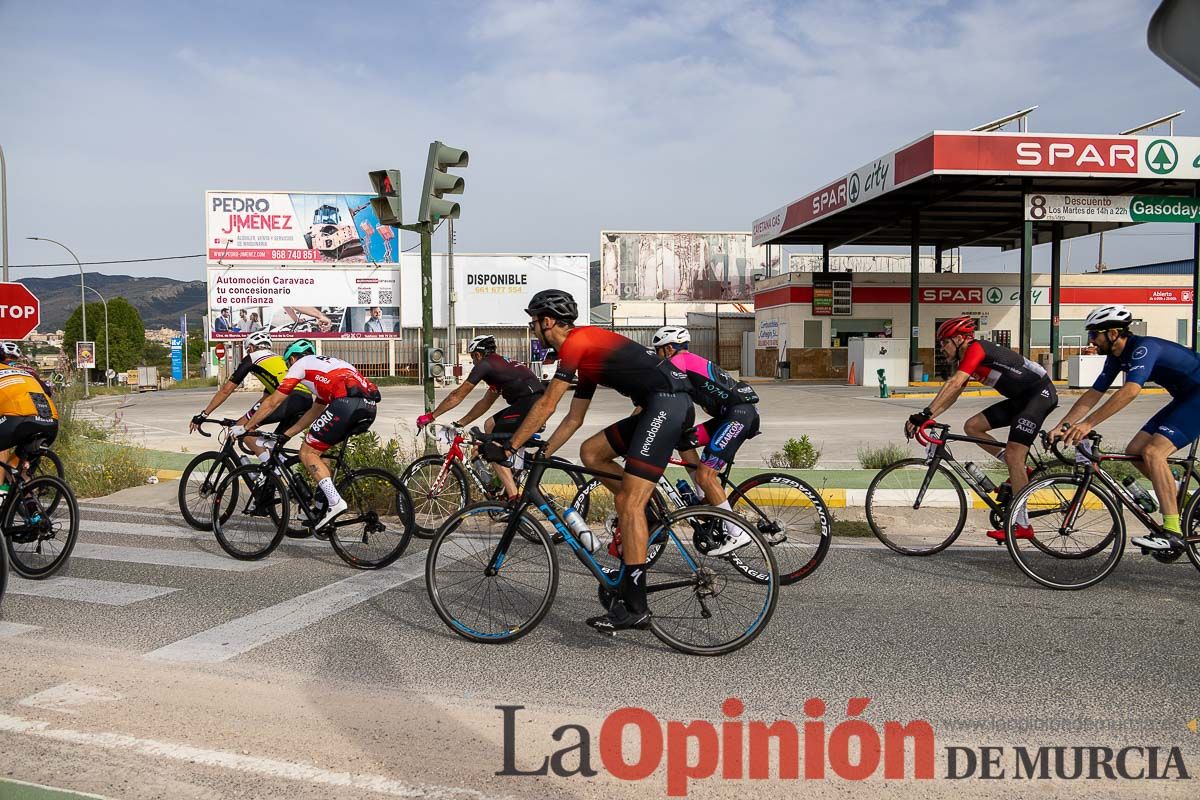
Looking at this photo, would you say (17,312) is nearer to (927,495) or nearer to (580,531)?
(580,531)

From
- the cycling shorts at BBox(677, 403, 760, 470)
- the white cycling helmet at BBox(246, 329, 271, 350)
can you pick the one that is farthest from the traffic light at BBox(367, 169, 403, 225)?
the cycling shorts at BBox(677, 403, 760, 470)

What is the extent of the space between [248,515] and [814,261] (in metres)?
77.5

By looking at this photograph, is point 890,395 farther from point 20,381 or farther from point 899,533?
point 20,381

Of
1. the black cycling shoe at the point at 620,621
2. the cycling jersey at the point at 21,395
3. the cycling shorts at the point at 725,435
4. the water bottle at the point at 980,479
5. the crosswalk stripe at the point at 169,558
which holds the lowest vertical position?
the crosswalk stripe at the point at 169,558

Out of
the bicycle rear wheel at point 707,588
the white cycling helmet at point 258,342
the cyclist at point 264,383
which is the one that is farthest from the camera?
the white cycling helmet at point 258,342

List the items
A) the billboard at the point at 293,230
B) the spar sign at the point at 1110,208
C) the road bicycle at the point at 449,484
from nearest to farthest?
1. the road bicycle at the point at 449,484
2. the spar sign at the point at 1110,208
3. the billboard at the point at 293,230

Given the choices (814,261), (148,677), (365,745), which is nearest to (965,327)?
(365,745)

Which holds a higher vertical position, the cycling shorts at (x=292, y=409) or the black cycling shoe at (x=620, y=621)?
the cycling shorts at (x=292, y=409)

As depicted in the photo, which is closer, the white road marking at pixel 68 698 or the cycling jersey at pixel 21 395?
the white road marking at pixel 68 698

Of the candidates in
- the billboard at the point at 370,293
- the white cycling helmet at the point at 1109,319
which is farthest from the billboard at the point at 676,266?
the white cycling helmet at the point at 1109,319

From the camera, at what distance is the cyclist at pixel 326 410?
7.23 metres

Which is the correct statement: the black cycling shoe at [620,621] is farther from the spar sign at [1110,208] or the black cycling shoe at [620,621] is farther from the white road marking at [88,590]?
the spar sign at [1110,208]

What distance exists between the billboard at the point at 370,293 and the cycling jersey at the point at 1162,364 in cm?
4701

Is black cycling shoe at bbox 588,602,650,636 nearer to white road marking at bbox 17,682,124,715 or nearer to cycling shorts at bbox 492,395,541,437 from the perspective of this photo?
white road marking at bbox 17,682,124,715
